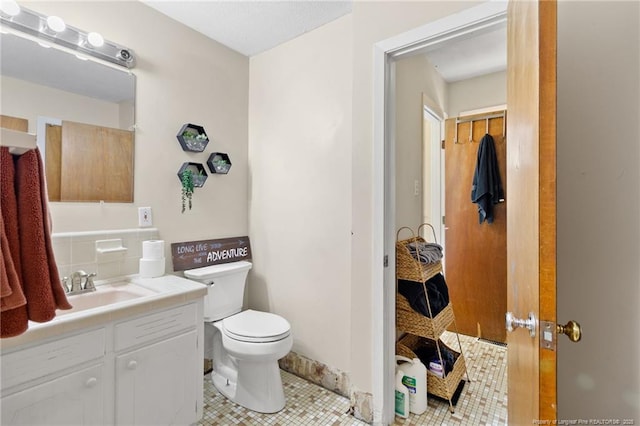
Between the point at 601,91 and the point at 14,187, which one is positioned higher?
the point at 601,91

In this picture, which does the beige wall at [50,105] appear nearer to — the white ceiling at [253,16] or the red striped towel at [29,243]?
the white ceiling at [253,16]

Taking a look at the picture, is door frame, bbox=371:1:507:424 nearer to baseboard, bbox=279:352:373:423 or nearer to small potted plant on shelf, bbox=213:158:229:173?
baseboard, bbox=279:352:373:423

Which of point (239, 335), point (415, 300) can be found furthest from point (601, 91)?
point (239, 335)

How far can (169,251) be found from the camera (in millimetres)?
2002

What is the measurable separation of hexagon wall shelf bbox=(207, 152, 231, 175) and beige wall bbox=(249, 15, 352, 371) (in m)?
0.24

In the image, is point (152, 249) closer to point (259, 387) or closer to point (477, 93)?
point (259, 387)

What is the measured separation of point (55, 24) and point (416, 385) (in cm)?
260

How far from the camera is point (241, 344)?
1.74 meters

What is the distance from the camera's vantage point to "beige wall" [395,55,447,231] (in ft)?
7.05

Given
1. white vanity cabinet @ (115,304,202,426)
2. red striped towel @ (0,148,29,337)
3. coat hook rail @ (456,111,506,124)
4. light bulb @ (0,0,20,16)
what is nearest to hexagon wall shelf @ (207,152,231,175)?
white vanity cabinet @ (115,304,202,426)

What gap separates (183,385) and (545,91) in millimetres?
1817

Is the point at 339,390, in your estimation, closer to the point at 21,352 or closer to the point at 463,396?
the point at 463,396

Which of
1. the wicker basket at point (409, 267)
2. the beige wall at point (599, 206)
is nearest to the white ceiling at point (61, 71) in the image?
the wicker basket at point (409, 267)

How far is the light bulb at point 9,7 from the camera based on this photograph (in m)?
1.34
